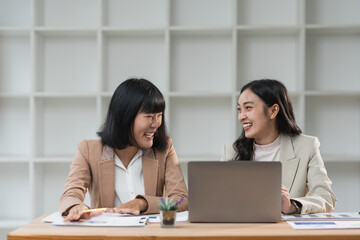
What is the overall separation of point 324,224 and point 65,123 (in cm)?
247

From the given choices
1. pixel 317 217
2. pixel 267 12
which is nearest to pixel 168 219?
pixel 317 217

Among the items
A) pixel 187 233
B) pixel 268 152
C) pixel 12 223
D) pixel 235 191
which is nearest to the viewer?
pixel 187 233

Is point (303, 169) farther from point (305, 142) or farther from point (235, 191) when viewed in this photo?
point (235, 191)

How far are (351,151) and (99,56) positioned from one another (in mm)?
2076

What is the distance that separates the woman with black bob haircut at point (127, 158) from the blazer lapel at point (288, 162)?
538 mm

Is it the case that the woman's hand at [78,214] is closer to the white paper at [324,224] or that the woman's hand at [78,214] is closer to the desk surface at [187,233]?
the desk surface at [187,233]

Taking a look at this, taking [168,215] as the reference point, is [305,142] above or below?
above

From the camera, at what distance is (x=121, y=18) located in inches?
145

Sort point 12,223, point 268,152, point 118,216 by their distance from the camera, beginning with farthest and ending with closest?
point 12,223 → point 268,152 → point 118,216

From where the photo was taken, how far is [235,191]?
1.76 m

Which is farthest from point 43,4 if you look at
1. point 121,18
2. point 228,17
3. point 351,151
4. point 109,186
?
point 351,151

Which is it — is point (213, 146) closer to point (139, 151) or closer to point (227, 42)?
point (227, 42)

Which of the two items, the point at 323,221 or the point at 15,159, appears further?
the point at 15,159

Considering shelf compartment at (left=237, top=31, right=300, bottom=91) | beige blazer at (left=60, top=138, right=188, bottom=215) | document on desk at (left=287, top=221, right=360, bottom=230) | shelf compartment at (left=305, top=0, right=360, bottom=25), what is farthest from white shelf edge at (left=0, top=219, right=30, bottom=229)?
shelf compartment at (left=305, top=0, right=360, bottom=25)
